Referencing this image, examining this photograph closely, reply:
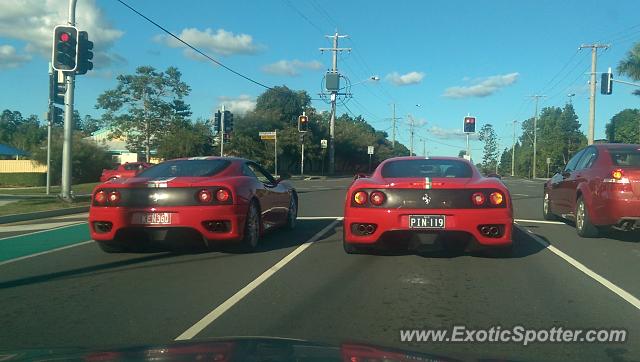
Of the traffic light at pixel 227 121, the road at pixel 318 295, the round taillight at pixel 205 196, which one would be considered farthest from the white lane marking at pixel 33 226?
the traffic light at pixel 227 121

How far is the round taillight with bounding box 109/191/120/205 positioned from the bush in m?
31.9

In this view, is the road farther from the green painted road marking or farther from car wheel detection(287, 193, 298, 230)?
car wheel detection(287, 193, 298, 230)

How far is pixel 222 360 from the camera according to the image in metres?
2.89

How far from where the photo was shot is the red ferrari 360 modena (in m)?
6.76

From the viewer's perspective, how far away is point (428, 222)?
22.2 feet

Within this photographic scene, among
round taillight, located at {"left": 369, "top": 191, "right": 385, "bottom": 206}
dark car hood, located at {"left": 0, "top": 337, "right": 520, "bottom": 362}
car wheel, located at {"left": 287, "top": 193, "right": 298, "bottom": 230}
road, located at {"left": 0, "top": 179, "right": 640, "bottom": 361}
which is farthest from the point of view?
car wheel, located at {"left": 287, "top": 193, "right": 298, "bottom": 230}

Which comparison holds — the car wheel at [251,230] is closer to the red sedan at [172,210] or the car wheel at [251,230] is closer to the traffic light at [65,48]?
the red sedan at [172,210]

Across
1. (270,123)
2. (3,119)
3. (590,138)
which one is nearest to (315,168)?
(270,123)

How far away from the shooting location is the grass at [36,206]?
14.0 metres

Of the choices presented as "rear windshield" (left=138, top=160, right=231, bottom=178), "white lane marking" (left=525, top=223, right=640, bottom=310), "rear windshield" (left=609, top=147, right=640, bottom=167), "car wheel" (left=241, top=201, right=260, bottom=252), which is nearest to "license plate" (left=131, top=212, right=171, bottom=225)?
"rear windshield" (left=138, top=160, right=231, bottom=178)

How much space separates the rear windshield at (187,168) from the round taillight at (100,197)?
69cm

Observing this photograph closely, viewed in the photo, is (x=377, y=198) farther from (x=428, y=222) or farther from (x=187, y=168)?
(x=187, y=168)

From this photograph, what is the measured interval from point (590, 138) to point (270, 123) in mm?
28139

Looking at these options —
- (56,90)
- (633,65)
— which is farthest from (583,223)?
(633,65)
